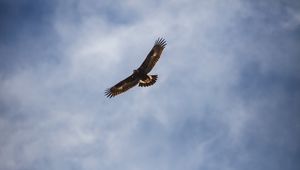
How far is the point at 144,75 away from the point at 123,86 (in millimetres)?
1689

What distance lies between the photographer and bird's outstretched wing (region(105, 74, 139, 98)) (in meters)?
34.2

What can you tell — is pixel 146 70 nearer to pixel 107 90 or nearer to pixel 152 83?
pixel 152 83

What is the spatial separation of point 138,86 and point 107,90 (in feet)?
7.26

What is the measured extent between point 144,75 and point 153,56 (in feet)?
4.75

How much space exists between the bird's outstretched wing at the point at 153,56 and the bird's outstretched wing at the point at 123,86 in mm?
899

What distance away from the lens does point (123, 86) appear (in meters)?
34.7

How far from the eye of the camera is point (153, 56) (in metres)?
33.9

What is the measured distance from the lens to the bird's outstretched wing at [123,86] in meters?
34.2

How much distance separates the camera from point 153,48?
111 feet

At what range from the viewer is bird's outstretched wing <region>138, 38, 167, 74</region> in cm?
3384

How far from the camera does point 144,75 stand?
34.2 m

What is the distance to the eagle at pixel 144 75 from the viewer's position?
33.9 metres

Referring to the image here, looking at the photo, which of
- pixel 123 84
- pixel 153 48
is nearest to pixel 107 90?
pixel 123 84

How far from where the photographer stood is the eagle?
33906 millimetres
